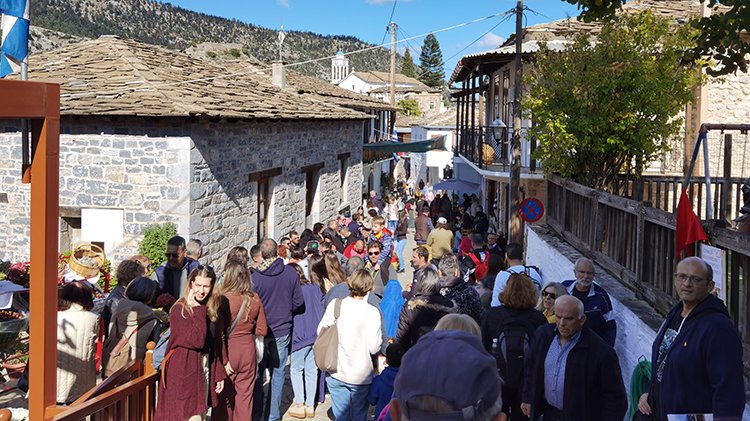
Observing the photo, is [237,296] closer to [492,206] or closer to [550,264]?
[550,264]

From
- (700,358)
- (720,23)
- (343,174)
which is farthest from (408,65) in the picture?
(700,358)

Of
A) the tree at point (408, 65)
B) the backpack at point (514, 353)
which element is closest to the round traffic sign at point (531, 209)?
the backpack at point (514, 353)

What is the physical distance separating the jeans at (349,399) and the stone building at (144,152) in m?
5.00

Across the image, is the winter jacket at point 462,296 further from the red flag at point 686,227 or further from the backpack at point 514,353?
the red flag at point 686,227

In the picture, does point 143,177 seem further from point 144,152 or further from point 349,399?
point 349,399

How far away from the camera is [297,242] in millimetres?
10359

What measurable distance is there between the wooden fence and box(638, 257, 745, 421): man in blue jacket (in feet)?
2.89

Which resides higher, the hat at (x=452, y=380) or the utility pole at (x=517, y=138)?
the utility pole at (x=517, y=138)

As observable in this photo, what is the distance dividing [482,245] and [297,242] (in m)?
2.94

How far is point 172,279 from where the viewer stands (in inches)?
306

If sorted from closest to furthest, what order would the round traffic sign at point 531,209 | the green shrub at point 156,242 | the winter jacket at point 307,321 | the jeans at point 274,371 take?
the jeans at point 274,371 → the winter jacket at point 307,321 → the green shrub at point 156,242 → the round traffic sign at point 531,209

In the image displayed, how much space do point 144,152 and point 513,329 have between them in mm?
6723

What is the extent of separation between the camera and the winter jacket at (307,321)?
700 centimetres

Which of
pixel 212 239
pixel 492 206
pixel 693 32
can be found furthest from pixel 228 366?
pixel 492 206
